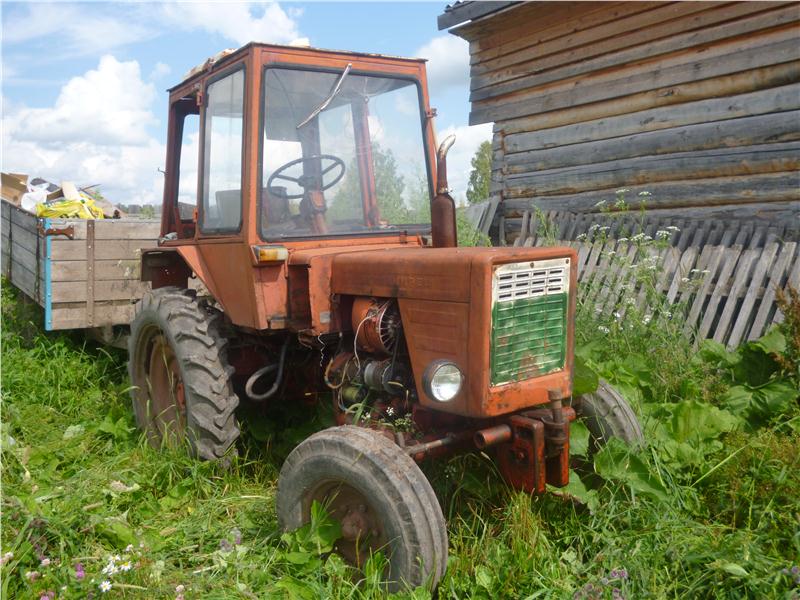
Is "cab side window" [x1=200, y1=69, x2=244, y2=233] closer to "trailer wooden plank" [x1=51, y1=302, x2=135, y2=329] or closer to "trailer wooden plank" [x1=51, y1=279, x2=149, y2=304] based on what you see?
"trailer wooden plank" [x1=51, y1=279, x2=149, y2=304]

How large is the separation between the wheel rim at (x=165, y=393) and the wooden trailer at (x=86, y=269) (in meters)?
1.45

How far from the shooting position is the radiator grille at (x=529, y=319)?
9.02 feet

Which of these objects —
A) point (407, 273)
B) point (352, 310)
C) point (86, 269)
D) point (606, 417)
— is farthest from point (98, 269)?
point (606, 417)

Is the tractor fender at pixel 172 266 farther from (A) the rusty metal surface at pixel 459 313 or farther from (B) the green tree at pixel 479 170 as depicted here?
(B) the green tree at pixel 479 170

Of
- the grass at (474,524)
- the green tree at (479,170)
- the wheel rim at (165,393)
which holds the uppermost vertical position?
the green tree at (479,170)

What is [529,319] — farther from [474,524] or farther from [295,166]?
[295,166]

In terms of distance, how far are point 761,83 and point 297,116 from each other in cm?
Answer: 459

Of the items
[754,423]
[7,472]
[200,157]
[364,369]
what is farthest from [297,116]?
[754,423]

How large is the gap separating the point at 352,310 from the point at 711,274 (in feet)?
12.6

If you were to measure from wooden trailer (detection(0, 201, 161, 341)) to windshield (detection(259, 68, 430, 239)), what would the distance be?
2.69 metres

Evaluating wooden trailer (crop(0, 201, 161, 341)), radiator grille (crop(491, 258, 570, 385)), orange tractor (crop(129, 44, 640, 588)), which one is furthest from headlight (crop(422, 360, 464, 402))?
wooden trailer (crop(0, 201, 161, 341))

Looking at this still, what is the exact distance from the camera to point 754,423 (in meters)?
3.96

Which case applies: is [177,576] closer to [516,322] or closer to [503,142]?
[516,322]

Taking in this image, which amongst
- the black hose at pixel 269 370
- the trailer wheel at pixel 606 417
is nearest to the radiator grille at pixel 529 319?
the trailer wheel at pixel 606 417
